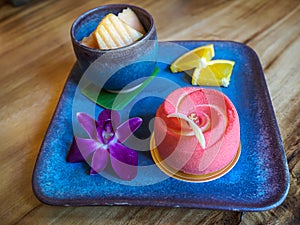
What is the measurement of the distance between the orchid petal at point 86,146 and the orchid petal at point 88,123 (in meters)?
0.01

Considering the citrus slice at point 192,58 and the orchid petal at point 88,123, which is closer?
the orchid petal at point 88,123

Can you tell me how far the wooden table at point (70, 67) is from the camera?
0.58 m

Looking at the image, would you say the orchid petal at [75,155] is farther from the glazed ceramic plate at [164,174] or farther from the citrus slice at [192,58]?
the citrus slice at [192,58]

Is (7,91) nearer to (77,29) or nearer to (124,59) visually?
(77,29)

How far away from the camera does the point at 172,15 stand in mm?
1087

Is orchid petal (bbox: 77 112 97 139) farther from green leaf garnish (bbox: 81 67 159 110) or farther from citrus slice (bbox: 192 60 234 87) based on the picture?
citrus slice (bbox: 192 60 234 87)

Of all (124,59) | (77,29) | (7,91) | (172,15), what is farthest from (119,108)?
(172,15)

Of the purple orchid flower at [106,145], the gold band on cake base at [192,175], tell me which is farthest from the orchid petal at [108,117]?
the gold band on cake base at [192,175]

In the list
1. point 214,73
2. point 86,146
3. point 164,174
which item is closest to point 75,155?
point 86,146

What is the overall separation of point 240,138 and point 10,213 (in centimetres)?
44

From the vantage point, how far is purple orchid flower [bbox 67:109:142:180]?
61 centimetres

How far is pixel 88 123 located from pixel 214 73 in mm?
306

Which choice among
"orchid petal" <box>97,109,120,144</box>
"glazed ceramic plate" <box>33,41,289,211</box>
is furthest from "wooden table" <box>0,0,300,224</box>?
"orchid petal" <box>97,109,120,144</box>

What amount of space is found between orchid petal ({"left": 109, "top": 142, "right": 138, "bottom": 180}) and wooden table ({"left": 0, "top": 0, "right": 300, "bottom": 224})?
0.06 m
